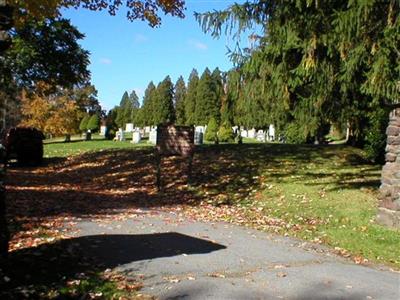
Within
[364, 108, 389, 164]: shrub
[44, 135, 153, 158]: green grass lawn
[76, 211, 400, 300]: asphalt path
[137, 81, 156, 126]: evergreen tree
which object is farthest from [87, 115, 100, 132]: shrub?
[76, 211, 400, 300]: asphalt path

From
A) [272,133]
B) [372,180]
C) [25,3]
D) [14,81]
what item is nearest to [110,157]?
[14,81]

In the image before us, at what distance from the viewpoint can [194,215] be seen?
34.4 ft

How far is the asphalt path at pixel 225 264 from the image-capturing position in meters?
5.46

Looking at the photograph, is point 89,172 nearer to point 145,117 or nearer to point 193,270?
point 193,270

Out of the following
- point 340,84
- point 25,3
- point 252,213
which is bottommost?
point 252,213

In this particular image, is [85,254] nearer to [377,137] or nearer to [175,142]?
[175,142]

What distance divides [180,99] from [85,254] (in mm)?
86988

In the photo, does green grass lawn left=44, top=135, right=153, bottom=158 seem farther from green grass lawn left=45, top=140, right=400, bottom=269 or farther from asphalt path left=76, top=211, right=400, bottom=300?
asphalt path left=76, top=211, right=400, bottom=300

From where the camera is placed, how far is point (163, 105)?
78.2 metres

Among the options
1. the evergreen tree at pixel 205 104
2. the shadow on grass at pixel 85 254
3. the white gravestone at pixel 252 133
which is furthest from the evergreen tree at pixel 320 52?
the evergreen tree at pixel 205 104

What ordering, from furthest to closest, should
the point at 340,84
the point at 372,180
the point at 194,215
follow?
the point at 372,180, the point at 340,84, the point at 194,215

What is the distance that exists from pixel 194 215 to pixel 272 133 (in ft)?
135

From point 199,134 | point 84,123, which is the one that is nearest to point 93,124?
point 84,123

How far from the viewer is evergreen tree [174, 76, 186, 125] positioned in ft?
260
